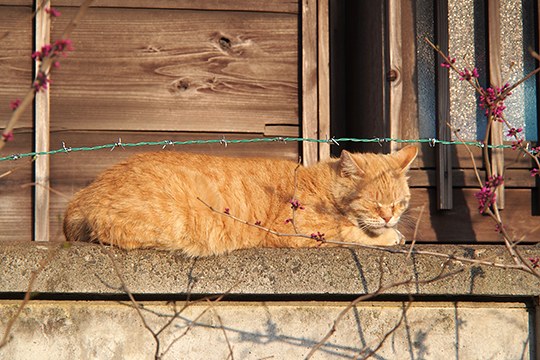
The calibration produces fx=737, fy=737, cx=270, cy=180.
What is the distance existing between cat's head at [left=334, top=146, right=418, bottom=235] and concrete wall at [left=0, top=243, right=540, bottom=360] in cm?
61

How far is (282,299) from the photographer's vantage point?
110 inches

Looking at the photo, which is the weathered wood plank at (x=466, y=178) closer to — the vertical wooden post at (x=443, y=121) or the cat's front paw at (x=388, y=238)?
the vertical wooden post at (x=443, y=121)

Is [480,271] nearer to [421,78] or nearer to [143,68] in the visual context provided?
[421,78]

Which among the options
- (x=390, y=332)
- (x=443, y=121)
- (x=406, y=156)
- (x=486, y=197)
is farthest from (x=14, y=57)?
(x=486, y=197)

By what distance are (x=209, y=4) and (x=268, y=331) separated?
6.76 ft

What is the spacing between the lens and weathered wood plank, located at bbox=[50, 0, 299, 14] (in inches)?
158

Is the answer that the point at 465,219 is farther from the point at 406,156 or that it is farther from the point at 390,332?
the point at 390,332

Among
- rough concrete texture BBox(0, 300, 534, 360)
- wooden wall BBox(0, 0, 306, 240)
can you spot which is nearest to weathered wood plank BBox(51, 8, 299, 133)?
wooden wall BBox(0, 0, 306, 240)

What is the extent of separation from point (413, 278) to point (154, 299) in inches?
38.1

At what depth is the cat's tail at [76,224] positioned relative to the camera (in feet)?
9.76

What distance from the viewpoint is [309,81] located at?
13.4ft

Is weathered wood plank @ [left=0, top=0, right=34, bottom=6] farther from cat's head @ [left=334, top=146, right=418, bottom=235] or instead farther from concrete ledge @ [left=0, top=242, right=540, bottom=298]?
cat's head @ [left=334, top=146, right=418, bottom=235]

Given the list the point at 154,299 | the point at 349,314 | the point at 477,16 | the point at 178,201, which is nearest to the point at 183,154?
the point at 178,201

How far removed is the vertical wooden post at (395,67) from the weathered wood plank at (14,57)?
1.89m
